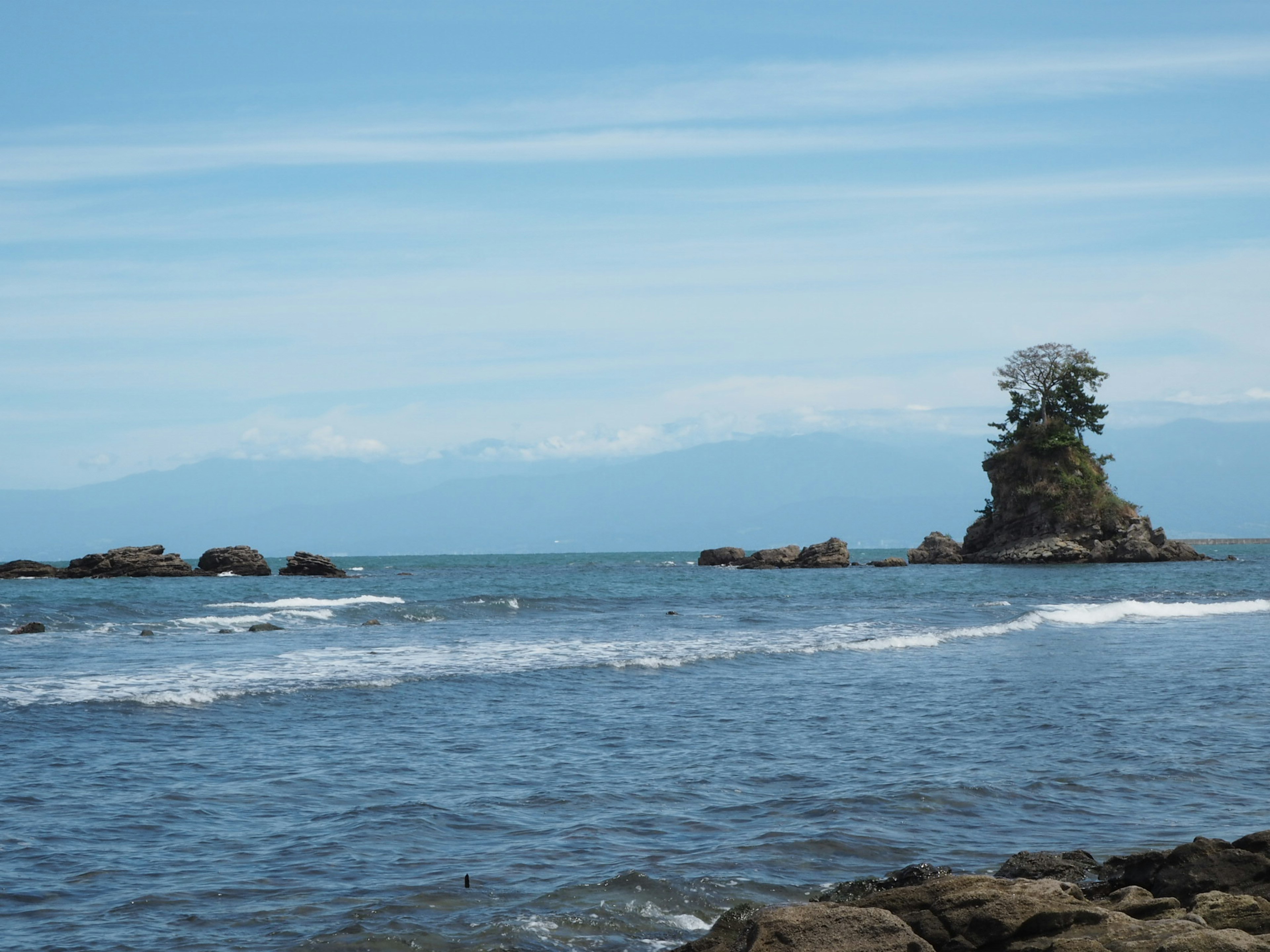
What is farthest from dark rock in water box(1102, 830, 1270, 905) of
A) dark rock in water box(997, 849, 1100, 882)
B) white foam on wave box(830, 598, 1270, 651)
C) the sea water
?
white foam on wave box(830, 598, 1270, 651)

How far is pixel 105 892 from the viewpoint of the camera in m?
10.6

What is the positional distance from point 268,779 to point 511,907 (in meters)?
6.14

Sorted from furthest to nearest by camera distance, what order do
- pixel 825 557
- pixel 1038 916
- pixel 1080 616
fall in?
pixel 825 557 < pixel 1080 616 < pixel 1038 916

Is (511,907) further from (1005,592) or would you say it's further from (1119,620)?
(1005,592)

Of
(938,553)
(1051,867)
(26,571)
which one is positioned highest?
(938,553)

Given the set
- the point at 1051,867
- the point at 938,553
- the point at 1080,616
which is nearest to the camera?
the point at 1051,867

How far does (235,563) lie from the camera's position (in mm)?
88188

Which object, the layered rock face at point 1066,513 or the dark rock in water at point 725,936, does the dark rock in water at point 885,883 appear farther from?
the layered rock face at point 1066,513

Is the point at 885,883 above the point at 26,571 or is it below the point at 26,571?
below

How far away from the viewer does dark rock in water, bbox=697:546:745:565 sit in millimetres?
113250

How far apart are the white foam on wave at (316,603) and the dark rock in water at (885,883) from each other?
39.0 metres

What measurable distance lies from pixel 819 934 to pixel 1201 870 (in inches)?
147

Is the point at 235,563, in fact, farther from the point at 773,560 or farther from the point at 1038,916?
the point at 1038,916

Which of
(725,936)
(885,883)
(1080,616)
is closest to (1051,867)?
(885,883)
